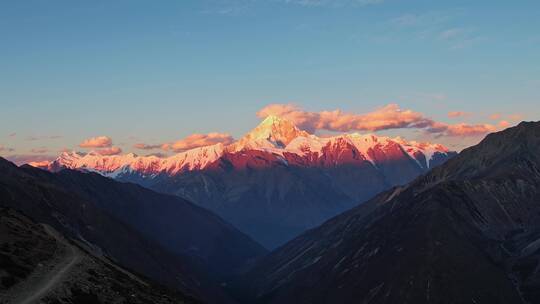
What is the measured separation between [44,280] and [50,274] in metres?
6.27

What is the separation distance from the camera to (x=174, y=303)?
472 feet

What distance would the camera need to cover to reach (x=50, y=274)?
4742 inches

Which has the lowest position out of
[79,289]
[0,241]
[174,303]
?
[174,303]

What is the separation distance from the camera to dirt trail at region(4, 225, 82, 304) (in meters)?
99.2

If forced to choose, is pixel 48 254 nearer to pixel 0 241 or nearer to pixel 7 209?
pixel 0 241

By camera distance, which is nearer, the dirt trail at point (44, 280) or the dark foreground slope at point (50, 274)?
the dirt trail at point (44, 280)

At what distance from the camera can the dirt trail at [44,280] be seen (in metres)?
99.2

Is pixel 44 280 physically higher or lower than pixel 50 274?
lower

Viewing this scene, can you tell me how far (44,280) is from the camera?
375 feet

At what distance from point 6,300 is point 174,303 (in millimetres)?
51582

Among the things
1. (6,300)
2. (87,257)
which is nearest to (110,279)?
(87,257)

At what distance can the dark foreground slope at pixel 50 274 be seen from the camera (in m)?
105

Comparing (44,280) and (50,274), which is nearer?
(44,280)

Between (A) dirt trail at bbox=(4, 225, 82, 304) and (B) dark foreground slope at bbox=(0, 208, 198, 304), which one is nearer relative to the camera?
(A) dirt trail at bbox=(4, 225, 82, 304)
